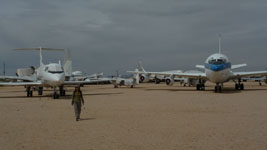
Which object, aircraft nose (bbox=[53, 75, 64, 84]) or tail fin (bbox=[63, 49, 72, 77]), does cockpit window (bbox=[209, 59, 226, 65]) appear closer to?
aircraft nose (bbox=[53, 75, 64, 84])

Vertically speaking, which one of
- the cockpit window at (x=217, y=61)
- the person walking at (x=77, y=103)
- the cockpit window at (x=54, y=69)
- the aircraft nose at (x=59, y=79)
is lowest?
the person walking at (x=77, y=103)

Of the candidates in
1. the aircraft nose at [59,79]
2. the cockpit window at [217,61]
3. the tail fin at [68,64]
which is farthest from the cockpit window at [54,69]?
the cockpit window at [217,61]

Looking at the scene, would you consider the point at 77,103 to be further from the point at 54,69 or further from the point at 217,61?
the point at 217,61

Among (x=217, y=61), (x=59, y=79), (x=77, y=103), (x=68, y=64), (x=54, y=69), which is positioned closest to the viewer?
(x=77, y=103)

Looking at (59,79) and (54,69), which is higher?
(54,69)

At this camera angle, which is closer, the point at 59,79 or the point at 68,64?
the point at 59,79

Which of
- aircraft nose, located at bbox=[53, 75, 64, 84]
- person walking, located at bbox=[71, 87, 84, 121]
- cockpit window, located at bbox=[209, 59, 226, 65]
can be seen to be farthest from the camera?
cockpit window, located at bbox=[209, 59, 226, 65]

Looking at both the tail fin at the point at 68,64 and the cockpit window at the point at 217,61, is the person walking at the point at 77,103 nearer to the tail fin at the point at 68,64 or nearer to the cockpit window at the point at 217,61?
the cockpit window at the point at 217,61

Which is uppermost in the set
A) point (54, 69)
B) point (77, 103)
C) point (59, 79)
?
point (54, 69)

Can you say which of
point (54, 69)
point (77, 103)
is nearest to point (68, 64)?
point (54, 69)

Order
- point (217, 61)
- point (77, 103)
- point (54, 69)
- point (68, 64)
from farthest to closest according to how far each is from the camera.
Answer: point (68, 64)
point (217, 61)
point (54, 69)
point (77, 103)

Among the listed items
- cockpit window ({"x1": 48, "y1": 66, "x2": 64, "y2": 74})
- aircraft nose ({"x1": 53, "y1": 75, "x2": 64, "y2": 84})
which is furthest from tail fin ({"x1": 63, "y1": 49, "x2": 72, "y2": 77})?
aircraft nose ({"x1": 53, "y1": 75, "x2": 64, "y2": 84})

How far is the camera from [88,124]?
880cm

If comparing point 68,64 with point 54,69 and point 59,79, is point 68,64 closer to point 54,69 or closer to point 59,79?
point 54,69
